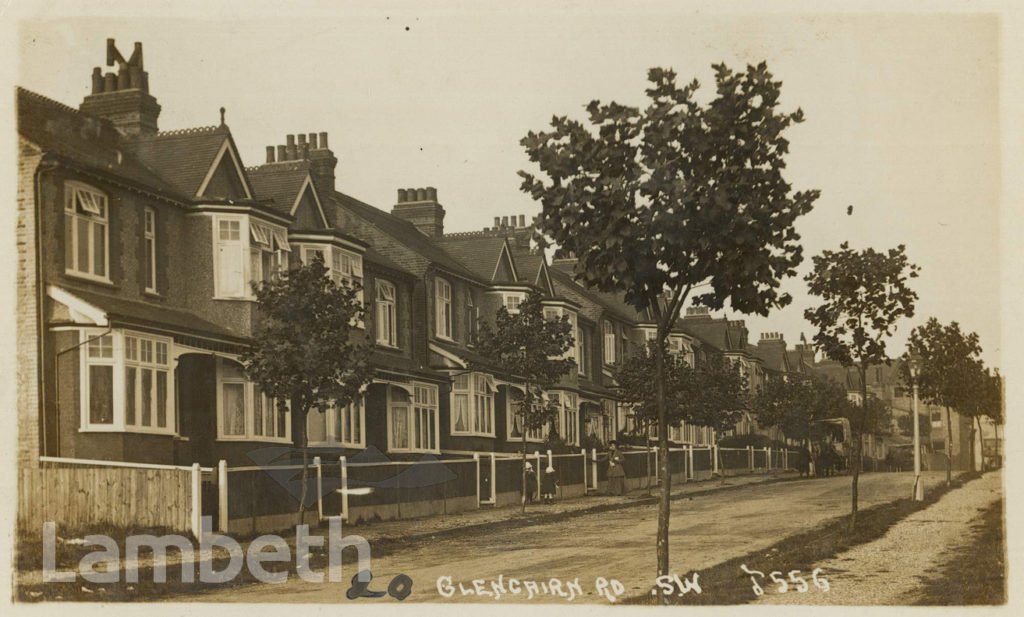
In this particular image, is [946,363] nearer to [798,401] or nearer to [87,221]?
[87,221]

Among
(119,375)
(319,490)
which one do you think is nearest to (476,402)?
(319,490)

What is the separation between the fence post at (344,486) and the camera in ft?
68.1

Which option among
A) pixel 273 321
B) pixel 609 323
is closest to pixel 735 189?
pixel 273 321

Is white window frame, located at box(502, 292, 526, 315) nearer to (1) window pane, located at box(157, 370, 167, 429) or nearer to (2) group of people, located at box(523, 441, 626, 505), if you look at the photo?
(2) group of people, located at box(523, 441, 626, 505)

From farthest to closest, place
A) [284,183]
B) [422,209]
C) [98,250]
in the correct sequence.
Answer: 1. [422,209]
2. [284,183]
3. [98,250]

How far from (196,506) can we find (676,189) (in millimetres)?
8954

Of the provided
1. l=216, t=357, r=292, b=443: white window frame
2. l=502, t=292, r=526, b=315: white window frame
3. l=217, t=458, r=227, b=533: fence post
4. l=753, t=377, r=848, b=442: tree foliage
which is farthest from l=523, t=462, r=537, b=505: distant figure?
l=753, t=377, r=848, b=442: tree foliage

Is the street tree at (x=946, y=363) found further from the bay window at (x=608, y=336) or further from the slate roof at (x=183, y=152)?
the slate roof at (x=183, y=152)

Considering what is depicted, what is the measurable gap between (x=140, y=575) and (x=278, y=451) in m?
4.85

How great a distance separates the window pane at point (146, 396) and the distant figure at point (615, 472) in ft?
52.0

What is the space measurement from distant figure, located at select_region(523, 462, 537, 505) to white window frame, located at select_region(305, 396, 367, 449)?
520 centimetres

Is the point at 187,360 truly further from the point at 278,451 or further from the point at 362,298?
the point at 362,298

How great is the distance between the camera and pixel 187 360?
1883 centimetres

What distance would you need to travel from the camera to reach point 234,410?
19.3 meters
